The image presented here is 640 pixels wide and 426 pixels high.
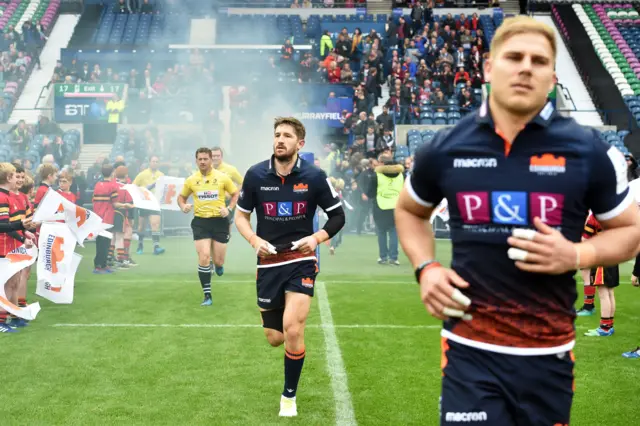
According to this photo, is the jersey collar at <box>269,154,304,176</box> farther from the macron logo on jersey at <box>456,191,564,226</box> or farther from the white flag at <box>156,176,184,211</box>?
the white flag at <box>156,176,184,211</box>

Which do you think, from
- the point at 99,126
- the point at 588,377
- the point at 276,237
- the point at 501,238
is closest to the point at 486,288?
the point at 501,238

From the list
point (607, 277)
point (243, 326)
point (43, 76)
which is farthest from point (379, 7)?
point (607, 277)

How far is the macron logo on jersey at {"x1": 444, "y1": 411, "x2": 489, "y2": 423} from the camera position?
3.05 metres

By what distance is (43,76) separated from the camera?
31.6 m

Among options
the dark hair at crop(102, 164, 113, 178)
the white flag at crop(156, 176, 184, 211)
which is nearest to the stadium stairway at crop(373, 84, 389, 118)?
the white flag at crop(156, 176, 184, 211)

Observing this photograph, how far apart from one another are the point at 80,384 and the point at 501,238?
5.19 meters

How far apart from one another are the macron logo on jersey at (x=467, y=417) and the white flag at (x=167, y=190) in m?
14.8

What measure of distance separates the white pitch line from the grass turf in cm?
7

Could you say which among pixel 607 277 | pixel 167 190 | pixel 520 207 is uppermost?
pixel 520 207

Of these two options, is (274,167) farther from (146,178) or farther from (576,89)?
(576,89)

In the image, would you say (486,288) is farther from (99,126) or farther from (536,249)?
(99,126)

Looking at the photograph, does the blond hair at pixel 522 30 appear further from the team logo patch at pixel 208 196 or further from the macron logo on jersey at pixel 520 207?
the team logo patch at pixel 208 196

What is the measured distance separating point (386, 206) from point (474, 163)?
1311 cm

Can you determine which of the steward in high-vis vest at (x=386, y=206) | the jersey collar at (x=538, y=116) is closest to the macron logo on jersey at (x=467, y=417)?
the jersey collar at (x=538, y=116)
